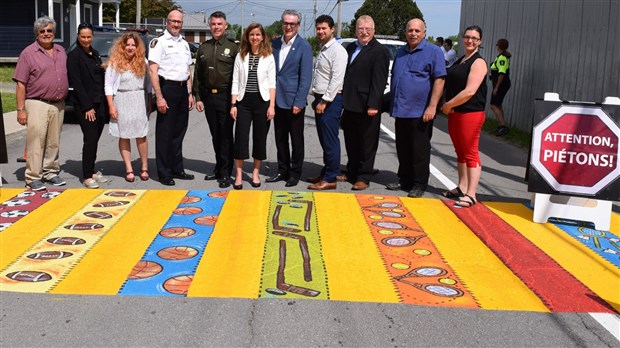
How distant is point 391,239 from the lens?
19.3 feet

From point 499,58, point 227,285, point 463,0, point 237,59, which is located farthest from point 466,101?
point 463,0

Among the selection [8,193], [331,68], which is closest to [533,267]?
[331,68]

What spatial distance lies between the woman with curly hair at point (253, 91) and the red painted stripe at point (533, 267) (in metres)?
2.37

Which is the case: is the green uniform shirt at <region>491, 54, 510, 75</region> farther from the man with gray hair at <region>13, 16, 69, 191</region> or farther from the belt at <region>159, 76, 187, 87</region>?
the man with gray hair at <region>13, 16, 69, 191</region>

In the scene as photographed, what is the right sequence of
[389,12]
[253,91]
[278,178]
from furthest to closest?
[389,12], [278,178], [253,91]

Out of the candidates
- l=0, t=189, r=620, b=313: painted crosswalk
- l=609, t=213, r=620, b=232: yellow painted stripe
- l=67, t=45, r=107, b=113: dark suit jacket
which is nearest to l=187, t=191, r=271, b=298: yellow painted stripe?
l=0, t=189, r=620, b=313: painted crosswalk

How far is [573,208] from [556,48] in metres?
7.27

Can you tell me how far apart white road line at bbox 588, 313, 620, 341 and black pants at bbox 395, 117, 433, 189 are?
347 cm

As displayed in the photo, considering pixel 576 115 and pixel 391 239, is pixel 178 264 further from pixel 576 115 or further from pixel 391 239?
pixel 576 115

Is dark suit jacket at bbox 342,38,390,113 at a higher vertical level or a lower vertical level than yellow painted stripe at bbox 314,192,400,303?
higher

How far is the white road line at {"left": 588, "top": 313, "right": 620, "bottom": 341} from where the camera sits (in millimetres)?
4090

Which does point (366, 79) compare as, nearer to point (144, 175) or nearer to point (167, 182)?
point (167, 182)

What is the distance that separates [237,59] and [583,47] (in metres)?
7.14

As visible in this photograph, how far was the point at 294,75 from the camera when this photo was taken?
7605 millimetres
